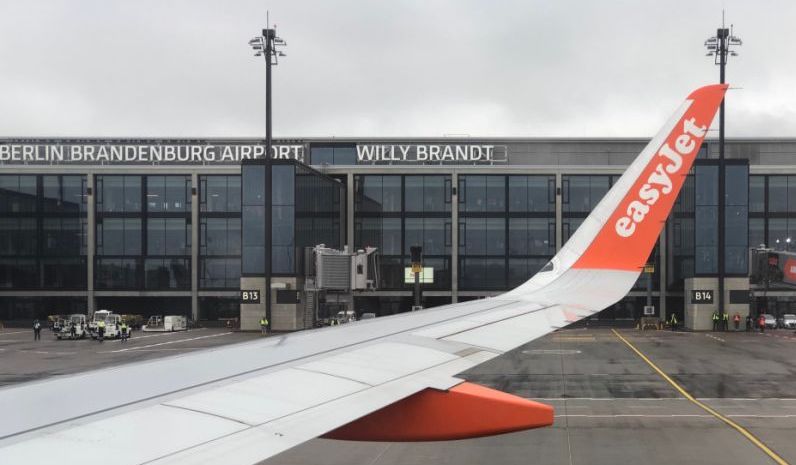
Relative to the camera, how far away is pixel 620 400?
23.1 metres

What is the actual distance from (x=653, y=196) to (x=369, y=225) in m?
64.9

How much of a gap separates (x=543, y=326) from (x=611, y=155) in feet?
241

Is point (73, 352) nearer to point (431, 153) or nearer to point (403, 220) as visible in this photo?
point (403, 220)

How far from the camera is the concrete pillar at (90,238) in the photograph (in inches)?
2968

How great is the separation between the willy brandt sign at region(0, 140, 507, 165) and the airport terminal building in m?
0.29

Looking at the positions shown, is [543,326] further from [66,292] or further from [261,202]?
[66,292]

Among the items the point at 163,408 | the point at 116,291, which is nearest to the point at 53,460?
the point at 163,408

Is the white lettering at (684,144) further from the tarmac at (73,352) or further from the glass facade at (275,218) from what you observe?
the glass facade at (275,218)

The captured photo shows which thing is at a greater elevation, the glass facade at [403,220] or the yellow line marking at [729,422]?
the glass facade at [403,220]

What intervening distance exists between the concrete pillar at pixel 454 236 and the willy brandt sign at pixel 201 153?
5432 mm

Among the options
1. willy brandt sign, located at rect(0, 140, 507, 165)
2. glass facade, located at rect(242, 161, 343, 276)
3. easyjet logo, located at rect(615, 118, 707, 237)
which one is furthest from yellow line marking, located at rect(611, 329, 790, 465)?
willy brandt sign, located at rect(0, 140, 507, 165)

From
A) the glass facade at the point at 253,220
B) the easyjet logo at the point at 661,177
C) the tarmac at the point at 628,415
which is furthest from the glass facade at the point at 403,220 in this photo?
the easyjet logo at the point at 661,177

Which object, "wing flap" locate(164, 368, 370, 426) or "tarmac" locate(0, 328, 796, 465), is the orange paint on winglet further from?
"tarmac" locate(0, 328, 796, 465)

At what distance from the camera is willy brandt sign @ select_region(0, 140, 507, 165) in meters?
78.2
